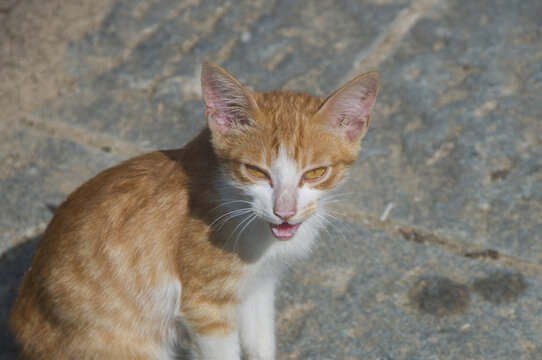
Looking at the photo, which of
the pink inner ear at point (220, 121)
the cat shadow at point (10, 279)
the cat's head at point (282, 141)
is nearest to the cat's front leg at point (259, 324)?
the cat's head at point (282, 141)

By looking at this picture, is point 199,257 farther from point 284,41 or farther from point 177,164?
point 284,41

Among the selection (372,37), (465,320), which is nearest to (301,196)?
(465,320)

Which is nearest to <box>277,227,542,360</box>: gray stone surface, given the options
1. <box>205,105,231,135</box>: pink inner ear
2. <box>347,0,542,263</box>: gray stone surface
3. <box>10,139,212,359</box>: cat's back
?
<box>347,0,542,263</box>: gray stone surface

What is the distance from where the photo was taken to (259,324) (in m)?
3.31

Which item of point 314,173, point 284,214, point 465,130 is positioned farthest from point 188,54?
point 284,214

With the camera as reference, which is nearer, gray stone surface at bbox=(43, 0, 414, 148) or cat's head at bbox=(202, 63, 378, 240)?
cat's head at bbox=(202, 63, 378, 240)

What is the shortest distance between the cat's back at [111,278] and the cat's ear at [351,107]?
2.31 feet

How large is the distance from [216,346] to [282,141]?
3.27ft

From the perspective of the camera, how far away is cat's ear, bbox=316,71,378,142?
266cm

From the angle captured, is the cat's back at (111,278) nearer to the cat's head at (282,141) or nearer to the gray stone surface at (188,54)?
the cat's head at (282,141)

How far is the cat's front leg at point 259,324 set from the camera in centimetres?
327

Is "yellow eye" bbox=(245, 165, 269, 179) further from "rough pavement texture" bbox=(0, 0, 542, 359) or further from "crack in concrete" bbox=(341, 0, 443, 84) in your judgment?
"crack in concrete" bbox=(341, 0, 443, 84)

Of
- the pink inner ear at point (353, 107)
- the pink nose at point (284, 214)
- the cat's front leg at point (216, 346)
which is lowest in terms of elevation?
the cat's front leg at point (216, 346)

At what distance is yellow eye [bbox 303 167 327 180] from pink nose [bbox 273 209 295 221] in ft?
0.67
